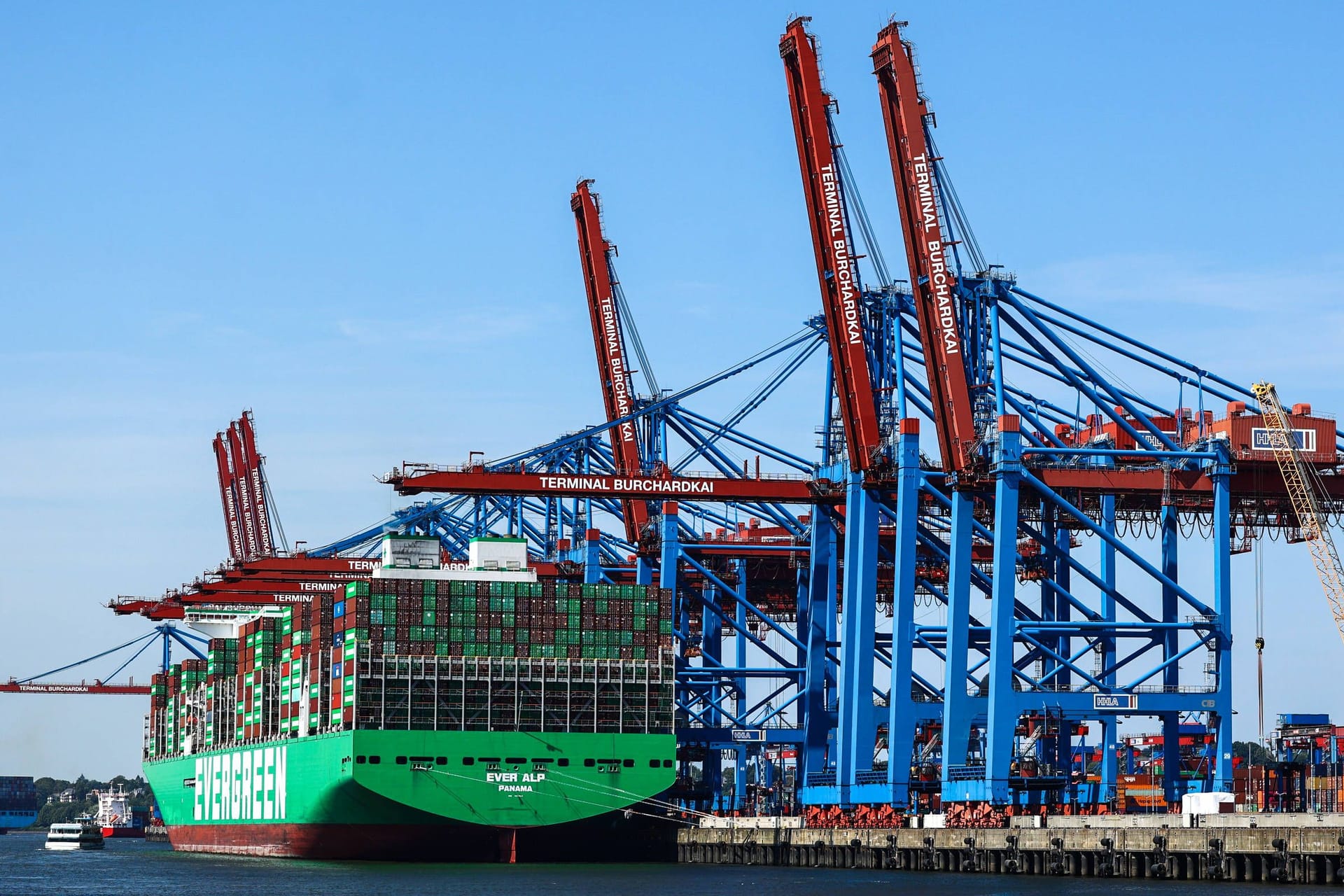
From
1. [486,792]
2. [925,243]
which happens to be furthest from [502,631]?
[925,243]

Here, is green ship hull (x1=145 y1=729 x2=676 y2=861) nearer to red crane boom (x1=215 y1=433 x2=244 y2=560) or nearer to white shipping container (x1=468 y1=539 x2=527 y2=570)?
white shipping container (x1=468 y1=539 x2=527 y2=570)

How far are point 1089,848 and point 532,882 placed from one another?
15385 mm

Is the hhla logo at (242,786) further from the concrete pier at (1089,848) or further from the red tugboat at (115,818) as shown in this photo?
the red tugboat at (115,818)

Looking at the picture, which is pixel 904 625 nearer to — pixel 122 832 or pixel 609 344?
pixel 609 344

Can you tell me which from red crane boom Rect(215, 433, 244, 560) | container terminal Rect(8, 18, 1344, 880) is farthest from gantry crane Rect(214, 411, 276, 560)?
container terminal Rect(8, 18, 1344, 880)

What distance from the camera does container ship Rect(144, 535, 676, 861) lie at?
238 feet

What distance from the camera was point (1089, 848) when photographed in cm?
5662

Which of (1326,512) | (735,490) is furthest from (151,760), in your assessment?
(1326,512)

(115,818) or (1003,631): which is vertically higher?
(1003,631)

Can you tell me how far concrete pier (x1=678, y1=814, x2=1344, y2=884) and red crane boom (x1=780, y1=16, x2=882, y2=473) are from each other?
12.3 metres

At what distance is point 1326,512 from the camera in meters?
68.5

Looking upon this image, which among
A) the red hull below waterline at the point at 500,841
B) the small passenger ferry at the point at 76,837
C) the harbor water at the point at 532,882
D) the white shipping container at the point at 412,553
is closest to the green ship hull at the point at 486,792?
the red hull below waterline at the point at 500,841

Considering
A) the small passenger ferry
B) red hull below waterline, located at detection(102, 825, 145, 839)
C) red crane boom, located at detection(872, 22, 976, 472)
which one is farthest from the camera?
red hull below waterline, located at detection(102, 825, 145, 839)

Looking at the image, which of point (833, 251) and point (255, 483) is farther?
point (255, 483)
